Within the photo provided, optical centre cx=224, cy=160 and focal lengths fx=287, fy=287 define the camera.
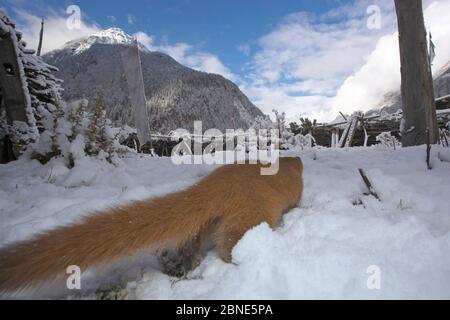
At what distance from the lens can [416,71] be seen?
3.90 meters

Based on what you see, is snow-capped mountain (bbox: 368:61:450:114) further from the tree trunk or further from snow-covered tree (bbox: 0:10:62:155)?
snow-covered tree (bbox: 0:10:62:155)

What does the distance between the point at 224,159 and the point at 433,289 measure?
282cm

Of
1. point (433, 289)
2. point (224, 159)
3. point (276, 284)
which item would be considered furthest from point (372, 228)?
point (224, 159)

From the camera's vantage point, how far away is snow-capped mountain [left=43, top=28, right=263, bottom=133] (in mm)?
15234

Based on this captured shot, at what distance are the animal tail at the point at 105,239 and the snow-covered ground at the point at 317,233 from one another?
5.4 inches

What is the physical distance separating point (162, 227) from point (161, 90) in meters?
15.8

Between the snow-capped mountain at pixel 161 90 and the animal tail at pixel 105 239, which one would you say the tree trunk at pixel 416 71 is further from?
the snow-capped mountain at pixel 161 90

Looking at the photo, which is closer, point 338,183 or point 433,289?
point 433,289

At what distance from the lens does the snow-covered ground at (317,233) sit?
1139 millimetres

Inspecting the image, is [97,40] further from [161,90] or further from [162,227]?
[162,227]

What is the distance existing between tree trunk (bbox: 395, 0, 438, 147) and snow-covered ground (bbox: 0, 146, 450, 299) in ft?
4.86
